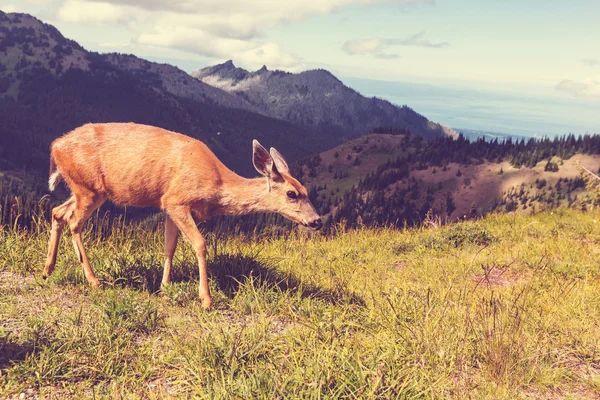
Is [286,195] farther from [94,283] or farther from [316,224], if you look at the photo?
[94,283]

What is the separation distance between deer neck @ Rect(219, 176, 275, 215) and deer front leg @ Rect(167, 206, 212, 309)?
65 cm

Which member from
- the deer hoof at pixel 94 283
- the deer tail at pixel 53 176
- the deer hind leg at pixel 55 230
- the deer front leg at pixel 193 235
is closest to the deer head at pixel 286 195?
the deer front leg at pixel 193 235

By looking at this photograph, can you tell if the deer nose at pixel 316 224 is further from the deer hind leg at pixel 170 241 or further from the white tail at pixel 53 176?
the white tail at pixel 53 176

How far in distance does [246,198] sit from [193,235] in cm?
108

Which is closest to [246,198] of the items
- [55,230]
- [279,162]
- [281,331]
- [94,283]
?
[279,162]

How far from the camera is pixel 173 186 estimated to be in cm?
703

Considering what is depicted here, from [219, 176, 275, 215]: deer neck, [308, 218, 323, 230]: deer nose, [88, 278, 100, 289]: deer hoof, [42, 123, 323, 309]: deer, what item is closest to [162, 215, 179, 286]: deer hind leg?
[42, 123, 323, 309]: deer

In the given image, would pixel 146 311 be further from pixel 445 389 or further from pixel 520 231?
pixel 520 231

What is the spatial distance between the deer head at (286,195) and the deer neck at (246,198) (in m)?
0.10

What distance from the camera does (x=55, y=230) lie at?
7555 millimetres

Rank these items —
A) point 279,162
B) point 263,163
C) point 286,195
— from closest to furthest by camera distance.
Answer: point 263,163 < point 286,195 < point 279,162

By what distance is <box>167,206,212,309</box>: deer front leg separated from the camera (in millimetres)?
6610

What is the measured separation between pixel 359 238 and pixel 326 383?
336 inches

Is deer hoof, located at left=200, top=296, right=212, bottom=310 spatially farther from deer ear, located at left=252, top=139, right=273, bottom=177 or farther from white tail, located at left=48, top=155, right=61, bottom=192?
white tail, located at left=48, top=155, right=61, bottom=192
